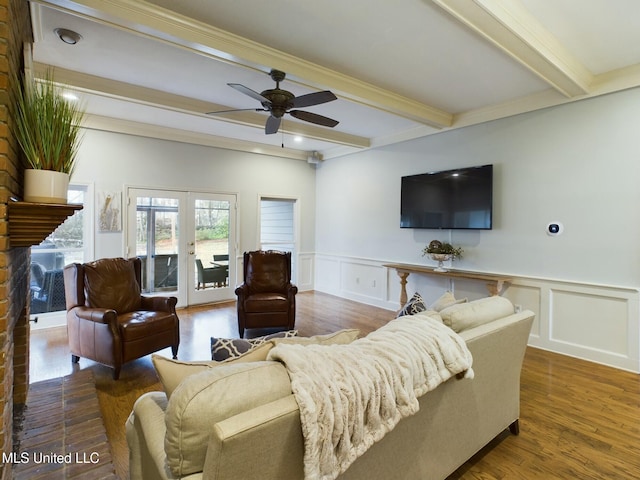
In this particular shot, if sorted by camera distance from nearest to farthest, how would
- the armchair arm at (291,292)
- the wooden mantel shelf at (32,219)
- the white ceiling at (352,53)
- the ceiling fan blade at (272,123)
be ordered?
the wooden mantel shelf at (32,219) → the white ceiling at (352,53) → the ceiling fan blade at (272,123) → the armchair arm at (291,292)

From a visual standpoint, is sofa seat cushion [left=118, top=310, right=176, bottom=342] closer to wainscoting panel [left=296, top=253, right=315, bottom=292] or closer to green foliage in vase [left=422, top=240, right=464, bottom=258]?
green foliage in vase [left=422, top=240, right=464, bottom=258]

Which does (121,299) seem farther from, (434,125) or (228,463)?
(434,125)

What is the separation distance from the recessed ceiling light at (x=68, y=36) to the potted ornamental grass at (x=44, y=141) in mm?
1283

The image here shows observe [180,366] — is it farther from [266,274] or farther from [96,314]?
[266,274]

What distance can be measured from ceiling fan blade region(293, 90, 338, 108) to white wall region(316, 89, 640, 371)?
2.42m

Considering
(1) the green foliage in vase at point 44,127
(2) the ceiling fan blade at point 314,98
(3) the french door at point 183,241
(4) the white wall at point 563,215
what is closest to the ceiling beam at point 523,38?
(4) the white wall at point 563,215

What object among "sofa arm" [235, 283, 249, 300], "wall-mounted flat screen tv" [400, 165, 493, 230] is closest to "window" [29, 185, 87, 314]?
"sofa arm" [235, 283, 249, 300]

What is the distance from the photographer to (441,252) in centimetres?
448

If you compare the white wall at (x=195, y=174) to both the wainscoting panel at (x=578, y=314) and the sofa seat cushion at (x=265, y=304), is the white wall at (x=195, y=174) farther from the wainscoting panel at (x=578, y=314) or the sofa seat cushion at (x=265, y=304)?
the wainscoting panel at (x=578, y=314)

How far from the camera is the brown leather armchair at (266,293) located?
4086 millimetres

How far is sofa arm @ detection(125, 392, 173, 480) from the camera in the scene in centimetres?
111

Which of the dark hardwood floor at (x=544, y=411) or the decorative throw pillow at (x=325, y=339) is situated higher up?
the decorative throw pillow at (x=325, y=339)

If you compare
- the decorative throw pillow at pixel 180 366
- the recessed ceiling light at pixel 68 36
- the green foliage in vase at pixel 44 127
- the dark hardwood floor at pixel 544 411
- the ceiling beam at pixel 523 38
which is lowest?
the dark hardwood floor at pixel 544 411

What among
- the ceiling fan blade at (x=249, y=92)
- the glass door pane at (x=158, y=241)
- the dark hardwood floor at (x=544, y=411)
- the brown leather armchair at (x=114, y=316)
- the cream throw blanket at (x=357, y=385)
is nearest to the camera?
the cream throw blanket at (x=357, y=385)
